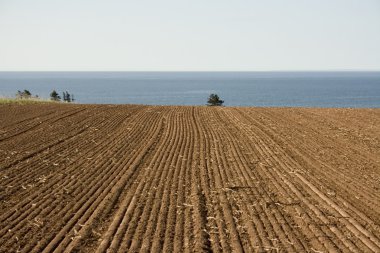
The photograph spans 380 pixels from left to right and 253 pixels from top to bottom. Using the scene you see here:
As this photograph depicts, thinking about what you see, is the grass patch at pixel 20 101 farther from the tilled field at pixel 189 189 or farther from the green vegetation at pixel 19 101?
the tilled field at pixel 189 189

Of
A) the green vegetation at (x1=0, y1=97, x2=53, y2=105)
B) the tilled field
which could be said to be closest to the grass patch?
the green vegetation at (x1=0, y1=97, x2=53, y2=105)

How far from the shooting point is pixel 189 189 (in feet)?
39.0

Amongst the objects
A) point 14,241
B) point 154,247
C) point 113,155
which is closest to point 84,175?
point 113,155

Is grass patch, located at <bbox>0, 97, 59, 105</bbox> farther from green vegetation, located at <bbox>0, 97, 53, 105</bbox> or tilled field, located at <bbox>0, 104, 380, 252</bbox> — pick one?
tilled field, located at <bbox>0, 104, 380, 252</bbox>

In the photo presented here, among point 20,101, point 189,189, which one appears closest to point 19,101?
point 20,101

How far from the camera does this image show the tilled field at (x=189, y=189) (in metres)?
8.74

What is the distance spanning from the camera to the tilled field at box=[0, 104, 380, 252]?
874 centimetres

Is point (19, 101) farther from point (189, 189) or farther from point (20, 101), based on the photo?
point (189, 189)

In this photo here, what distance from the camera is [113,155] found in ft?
53.4

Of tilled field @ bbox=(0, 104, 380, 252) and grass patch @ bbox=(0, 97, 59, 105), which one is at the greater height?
tilled field @ bbox=(0, 104, 380, 252)

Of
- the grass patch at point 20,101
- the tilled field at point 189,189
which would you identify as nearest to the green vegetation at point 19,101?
the grass patch at point 20,101

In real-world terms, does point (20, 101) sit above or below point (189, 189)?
below

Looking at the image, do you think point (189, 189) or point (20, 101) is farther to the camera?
point (20, 101)

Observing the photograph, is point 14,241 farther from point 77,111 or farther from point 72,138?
point 77,111
